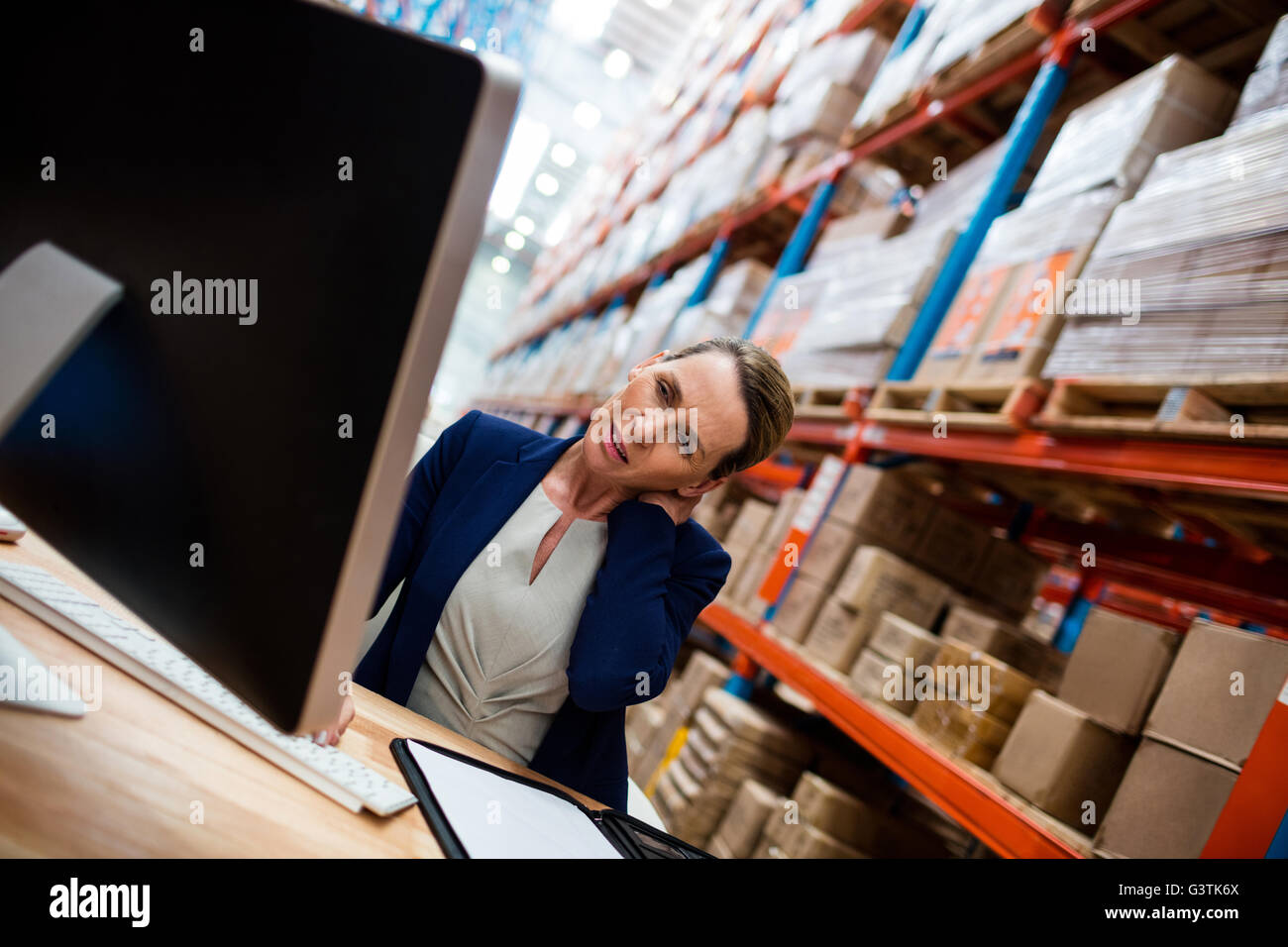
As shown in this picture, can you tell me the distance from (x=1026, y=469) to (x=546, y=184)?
18533 mm

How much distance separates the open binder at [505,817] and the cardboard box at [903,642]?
4.32 feet

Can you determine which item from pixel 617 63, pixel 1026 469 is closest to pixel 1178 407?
pixel 1026 469

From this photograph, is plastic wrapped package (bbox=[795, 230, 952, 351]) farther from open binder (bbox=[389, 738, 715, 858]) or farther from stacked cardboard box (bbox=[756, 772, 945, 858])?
open binder (bbox=[389, 738, 715, 858])

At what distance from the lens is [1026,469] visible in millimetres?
2627

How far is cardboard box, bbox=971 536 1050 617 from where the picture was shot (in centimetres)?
288

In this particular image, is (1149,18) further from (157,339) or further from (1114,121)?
(157,339)

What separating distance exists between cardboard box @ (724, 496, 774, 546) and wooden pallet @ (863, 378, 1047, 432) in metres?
0.71

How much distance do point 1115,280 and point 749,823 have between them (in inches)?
76.9

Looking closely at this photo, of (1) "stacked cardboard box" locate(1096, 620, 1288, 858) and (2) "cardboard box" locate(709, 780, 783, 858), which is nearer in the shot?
(1) "stacked cardboard box" locate(1096, 620, 1288, 858)

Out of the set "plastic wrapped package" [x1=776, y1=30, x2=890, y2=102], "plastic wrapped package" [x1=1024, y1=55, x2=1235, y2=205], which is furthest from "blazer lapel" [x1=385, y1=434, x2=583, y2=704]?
"plastic wrapped package" [x1=776, y1=30, x2=890, y2=102]

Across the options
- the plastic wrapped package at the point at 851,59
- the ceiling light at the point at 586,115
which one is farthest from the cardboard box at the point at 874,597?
the ceiling light at the point at 586,115

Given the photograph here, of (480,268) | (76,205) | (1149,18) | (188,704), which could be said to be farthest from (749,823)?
(480,268)

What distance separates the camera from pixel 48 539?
0.79 metres

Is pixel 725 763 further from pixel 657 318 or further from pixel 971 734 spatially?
pixel 657 318
